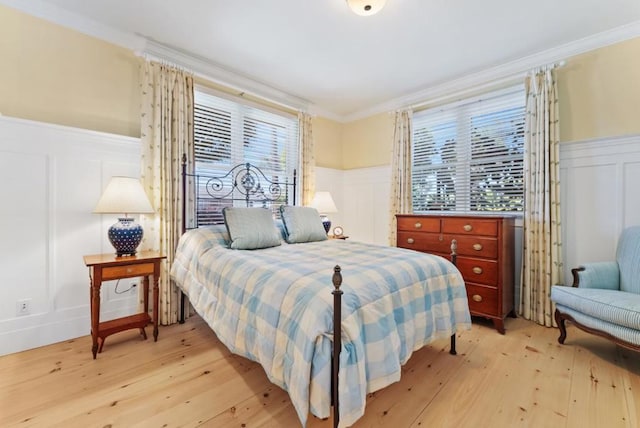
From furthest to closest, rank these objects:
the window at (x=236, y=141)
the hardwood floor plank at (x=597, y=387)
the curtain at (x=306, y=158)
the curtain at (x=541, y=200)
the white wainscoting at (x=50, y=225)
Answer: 1. the curtain at (x=306, y=158)
2. the window at (x=236, y=141)
3. the curtain at (x=541, y=200)
4. the white wainscoting at (x=50, y=225)
5. the hardwood floor plank at (x=597, y=387)

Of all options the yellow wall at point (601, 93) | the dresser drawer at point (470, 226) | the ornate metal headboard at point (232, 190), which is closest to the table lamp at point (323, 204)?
the ornate metal headboard at point (232, 190)

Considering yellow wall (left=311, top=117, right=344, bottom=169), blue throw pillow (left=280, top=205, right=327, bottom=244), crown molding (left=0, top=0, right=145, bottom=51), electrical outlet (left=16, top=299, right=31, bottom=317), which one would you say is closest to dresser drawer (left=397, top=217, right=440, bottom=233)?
blue throw pillow (left=280, top=205, right=327, bottom=244)

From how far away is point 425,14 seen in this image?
239cm

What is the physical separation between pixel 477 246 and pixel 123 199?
10.8ft

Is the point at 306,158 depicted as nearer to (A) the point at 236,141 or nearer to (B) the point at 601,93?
(A) the point at 236,141

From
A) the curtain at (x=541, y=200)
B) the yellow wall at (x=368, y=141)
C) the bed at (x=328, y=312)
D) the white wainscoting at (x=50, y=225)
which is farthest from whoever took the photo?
the yellow wall at (x=368, y=141)

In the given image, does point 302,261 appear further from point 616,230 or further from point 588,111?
point 588,111

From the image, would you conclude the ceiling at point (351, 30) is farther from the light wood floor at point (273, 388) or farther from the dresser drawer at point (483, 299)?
the light wood floor at point (273, 388)

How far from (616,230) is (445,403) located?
97.2 inches

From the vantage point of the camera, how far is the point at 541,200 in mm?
2873

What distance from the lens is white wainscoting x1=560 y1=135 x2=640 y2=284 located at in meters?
2.59

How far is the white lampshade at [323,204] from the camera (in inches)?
156

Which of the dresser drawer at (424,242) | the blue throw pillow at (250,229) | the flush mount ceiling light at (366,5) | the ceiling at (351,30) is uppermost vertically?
the ceiling at (351,30)

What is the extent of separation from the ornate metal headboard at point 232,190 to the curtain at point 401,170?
1.45m
